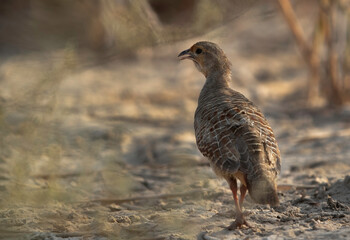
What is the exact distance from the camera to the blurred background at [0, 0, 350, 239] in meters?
5.20

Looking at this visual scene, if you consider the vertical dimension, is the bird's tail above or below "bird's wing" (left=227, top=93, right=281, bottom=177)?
below

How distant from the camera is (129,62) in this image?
12.0m

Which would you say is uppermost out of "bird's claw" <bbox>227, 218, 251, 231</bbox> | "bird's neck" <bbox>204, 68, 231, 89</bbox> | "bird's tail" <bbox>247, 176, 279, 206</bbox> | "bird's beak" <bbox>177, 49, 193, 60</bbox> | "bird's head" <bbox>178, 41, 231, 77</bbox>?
"bird's beak" <bbox>177, 49, 193, 60</bbox>

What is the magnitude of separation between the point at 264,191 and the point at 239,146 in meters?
0.47

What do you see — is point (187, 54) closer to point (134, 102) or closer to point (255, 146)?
point (255, 146)

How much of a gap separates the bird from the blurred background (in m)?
0.29

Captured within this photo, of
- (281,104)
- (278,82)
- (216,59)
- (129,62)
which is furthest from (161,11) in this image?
(216,59)

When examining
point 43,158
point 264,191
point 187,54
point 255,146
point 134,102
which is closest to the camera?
point 264,191

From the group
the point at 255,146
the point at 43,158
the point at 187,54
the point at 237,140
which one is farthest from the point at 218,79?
the point at 43,158

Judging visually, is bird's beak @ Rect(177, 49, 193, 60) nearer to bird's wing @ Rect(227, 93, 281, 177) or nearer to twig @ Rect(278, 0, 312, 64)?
bird's wing @ Rect(227, 93, 281, 177)

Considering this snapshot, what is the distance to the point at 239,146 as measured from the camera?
184 inches

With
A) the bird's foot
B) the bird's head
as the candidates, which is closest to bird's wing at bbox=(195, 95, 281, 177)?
the bird's foot

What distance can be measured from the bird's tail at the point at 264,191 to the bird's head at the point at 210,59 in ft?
6.56

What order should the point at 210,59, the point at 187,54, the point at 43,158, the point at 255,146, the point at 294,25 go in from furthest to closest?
the point at 294,25, the point at 43,158, the point at 187,54, the point at 210,59, the point at 255,146
